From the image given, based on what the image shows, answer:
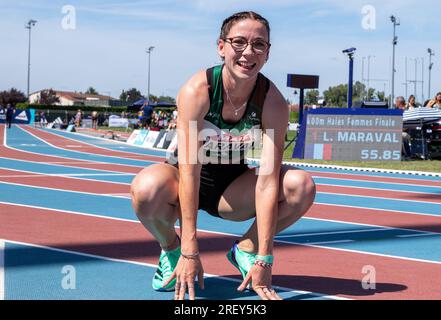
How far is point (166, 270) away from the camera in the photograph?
185 inches

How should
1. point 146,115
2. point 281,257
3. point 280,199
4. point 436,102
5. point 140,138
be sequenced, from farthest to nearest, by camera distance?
point 146,115
point 140,138
point 436,102
point 281,257
point 280,199

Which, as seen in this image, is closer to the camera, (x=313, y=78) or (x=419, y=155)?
(x=419, y=155)

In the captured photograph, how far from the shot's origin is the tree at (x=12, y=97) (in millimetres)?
105312

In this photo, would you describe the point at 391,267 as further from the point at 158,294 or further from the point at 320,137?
the point at 320,137

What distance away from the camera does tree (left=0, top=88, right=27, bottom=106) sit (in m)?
105

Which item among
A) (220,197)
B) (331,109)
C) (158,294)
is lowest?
(158,294)

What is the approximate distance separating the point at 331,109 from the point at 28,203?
1199cm

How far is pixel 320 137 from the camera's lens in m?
20.4

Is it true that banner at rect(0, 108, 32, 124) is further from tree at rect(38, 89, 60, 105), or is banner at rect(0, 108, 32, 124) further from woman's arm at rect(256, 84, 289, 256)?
woman's arm at rect(256, 84, 289, 256)

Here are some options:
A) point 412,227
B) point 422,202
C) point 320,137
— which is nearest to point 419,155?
point 320,137

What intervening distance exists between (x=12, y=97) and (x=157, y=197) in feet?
350

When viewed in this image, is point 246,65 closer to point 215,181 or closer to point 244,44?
point 244,44

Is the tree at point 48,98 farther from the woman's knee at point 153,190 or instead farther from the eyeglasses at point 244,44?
the eyeglasses at point 244,44

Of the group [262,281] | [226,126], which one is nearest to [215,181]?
[226,126]
